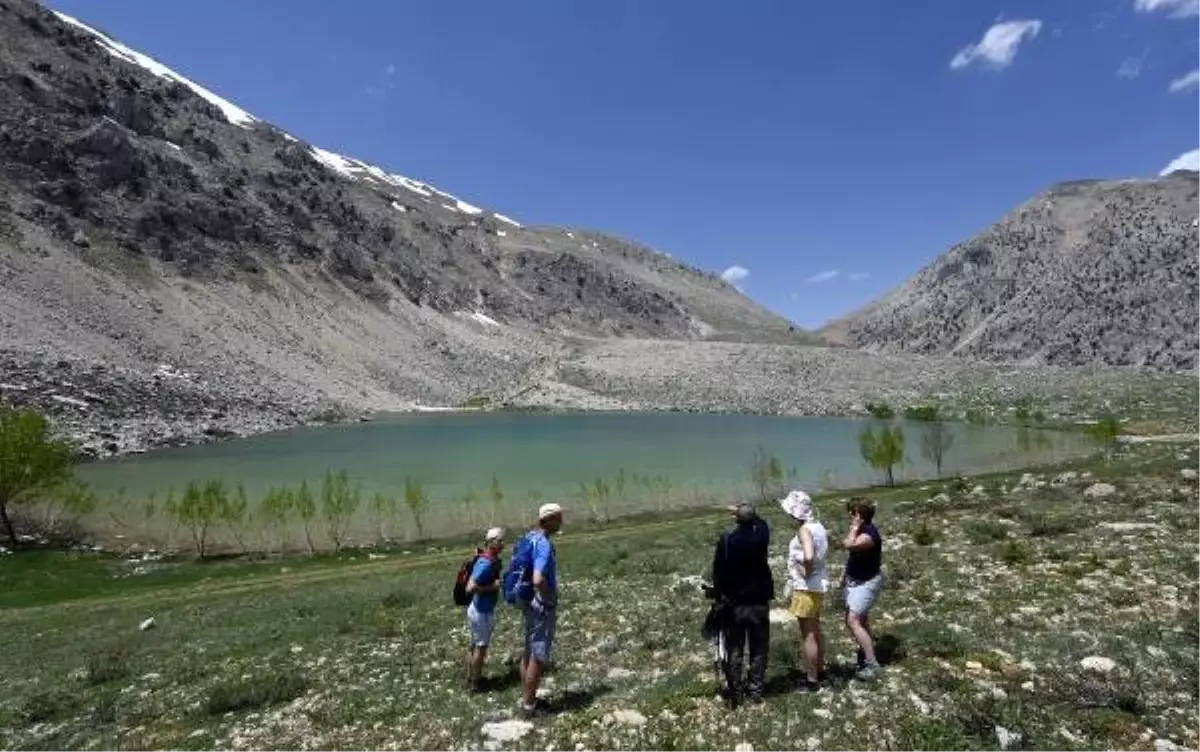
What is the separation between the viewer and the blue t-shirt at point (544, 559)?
41.4ft

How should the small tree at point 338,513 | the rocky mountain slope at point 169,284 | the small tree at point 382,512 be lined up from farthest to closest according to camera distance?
the rocky mountain slope at point 169,284, the small tree at point 382,512, the small tree at point 338,513

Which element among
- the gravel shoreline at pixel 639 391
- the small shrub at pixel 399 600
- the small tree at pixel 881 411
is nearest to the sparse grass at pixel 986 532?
the small shrub at pixel 399 600

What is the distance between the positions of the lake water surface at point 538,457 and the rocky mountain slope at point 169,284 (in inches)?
547

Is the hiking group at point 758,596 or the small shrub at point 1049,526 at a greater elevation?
the hiking group at point 758,596

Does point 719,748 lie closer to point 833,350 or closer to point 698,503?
point 698,503

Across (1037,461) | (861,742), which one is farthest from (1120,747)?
(1037,461)

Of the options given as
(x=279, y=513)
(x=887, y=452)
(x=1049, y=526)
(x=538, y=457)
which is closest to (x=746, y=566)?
(x=1049, y=526)

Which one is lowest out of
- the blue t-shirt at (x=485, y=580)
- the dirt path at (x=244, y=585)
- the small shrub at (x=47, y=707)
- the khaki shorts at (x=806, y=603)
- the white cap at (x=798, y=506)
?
the dirt path at (x=244, y=585)

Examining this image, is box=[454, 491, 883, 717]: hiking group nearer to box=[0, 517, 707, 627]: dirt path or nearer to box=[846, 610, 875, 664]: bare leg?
box=[846, 610, 875, 664]: bare leg

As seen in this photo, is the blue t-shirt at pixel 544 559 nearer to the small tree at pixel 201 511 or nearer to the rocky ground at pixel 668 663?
the rocky ground at pixel 668 663

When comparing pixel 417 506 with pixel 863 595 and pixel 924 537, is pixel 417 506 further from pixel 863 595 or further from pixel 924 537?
pixel 863 595

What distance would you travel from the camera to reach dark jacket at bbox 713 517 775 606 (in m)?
12.1

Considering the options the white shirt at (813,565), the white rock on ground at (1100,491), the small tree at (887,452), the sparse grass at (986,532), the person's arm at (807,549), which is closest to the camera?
the person's arm at (807,549)

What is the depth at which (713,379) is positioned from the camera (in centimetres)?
16825
